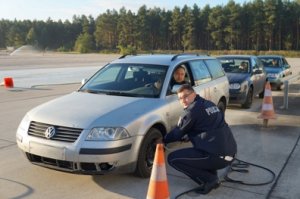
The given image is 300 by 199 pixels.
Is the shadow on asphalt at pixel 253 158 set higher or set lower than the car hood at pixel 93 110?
lower

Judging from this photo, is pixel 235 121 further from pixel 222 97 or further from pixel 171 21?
pixel 171 21

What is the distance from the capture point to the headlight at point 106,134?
15.7 ft

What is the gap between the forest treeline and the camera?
100812 millimetres

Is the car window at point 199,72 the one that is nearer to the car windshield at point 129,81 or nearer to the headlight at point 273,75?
the car windshield at point 129,81

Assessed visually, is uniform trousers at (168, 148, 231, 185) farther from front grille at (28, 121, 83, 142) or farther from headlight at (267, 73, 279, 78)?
headlight at (267, 73, 279, 78)

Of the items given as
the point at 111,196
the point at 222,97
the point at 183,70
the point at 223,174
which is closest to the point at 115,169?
the point at 111,196

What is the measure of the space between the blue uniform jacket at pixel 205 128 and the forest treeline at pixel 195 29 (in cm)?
8134

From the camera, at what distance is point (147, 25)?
122 meters

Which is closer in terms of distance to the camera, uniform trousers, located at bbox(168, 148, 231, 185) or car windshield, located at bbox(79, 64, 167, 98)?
uniform trousers, located at bbox(168, 148, 231, 185)

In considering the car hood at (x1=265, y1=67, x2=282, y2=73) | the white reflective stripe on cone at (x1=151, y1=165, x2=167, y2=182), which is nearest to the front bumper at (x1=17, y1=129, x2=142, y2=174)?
the white reflective stripe on cone at (x1=151, y1=165, x2=167, y2=182)

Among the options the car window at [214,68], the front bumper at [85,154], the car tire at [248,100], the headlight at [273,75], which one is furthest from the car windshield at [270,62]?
the front bumper at [85,154]

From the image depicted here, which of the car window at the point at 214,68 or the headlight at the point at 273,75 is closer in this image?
the car window at the point at 214,68

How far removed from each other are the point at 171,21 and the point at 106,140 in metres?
119

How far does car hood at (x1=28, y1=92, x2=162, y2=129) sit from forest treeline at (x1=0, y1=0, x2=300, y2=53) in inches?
3160
